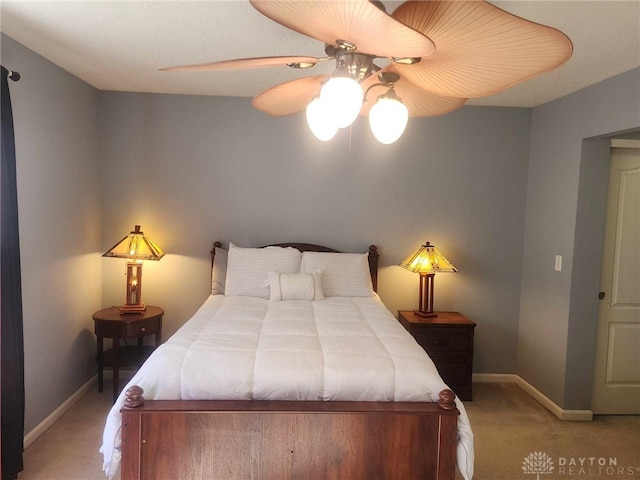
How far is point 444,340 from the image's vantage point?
3.31 metres

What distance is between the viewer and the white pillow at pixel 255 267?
321cm

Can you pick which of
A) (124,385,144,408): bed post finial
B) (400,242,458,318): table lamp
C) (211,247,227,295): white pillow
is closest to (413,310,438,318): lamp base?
(400,242,458,318): table lamp

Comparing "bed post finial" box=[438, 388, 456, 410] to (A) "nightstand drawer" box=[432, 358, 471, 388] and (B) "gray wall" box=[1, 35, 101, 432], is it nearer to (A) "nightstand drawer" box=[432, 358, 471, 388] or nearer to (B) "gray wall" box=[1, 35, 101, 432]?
(A) "nightstand drawer" box=[432, 358, 471, 388]

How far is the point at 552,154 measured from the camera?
334 centimetres

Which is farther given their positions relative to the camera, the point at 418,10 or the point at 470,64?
the point at 470,64

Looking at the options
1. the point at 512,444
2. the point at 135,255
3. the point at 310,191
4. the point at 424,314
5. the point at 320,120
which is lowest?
the point at 512,444

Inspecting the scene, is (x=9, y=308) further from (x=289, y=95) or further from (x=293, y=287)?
(x=289, y=95)

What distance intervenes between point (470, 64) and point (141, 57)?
211cm

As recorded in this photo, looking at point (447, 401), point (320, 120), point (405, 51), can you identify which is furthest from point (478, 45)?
point (447, 401)

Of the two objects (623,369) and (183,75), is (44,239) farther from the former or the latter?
(623,369)

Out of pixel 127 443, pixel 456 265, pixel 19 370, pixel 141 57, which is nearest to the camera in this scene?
pixel 127 443

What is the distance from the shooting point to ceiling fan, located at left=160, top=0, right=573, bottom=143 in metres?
1.09

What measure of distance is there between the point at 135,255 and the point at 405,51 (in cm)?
264

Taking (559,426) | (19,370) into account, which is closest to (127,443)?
(19,370)
